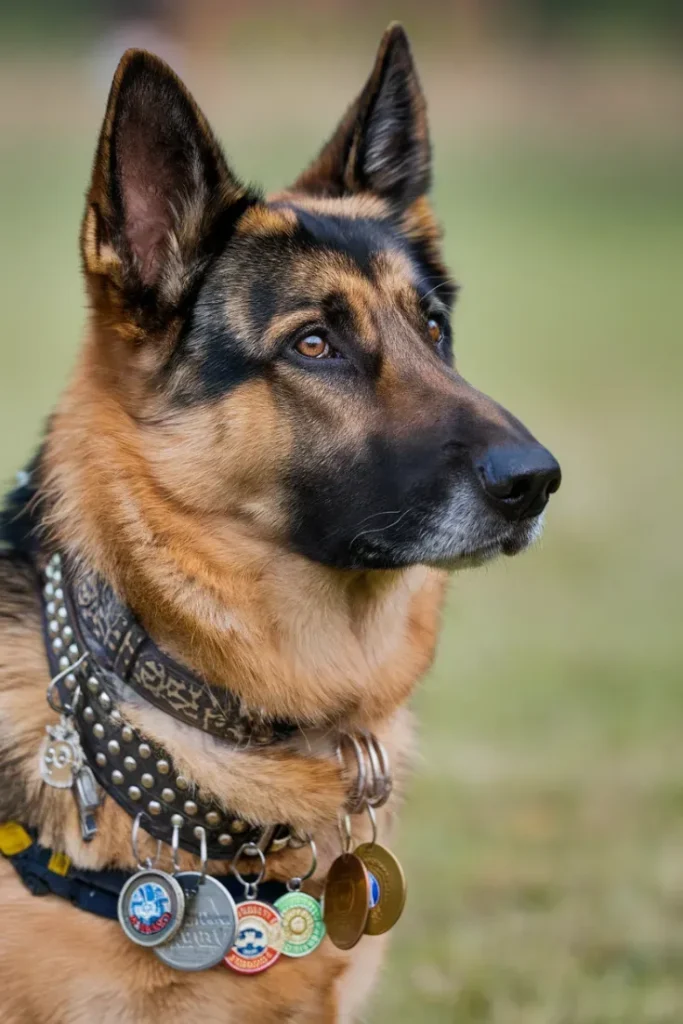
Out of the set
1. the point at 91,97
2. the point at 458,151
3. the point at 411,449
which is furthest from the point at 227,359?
the point at 458,151

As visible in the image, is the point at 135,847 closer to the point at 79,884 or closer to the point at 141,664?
the point at 79,884

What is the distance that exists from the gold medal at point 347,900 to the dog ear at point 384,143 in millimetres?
1827

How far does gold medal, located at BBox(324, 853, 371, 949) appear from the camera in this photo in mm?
2672

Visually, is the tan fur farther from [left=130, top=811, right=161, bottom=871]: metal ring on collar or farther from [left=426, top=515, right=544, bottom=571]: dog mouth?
[left=426, top=515, right=544, bottom=571]: dog mouth

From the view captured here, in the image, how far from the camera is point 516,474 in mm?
2643

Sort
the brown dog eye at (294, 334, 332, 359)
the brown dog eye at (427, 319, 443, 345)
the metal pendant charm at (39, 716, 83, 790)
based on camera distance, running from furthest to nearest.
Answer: the brown dog eye at (427, 319, 443, 345), the brown dog eye at (294, 334, 332, 359), the metal pendant charm at (39, 716, 83, 790)

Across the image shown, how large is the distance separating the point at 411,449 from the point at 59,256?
18.8m

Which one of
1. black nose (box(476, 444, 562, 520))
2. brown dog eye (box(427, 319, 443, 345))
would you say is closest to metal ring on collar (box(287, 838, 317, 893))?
black nose (box(476, 444, 562, 520))

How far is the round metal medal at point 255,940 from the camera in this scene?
2.62m

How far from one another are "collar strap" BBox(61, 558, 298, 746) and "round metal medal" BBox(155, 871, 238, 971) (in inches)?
12.6

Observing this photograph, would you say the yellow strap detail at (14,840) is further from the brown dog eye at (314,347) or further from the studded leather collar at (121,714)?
the brown dog eye at (314,347)

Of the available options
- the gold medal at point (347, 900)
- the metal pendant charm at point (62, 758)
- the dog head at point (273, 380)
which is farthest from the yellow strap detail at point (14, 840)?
the dog head at point (273, 380)

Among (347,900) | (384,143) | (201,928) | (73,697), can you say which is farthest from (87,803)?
(384,143)

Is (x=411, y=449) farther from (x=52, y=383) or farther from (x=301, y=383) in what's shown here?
(x=52, y=383)
